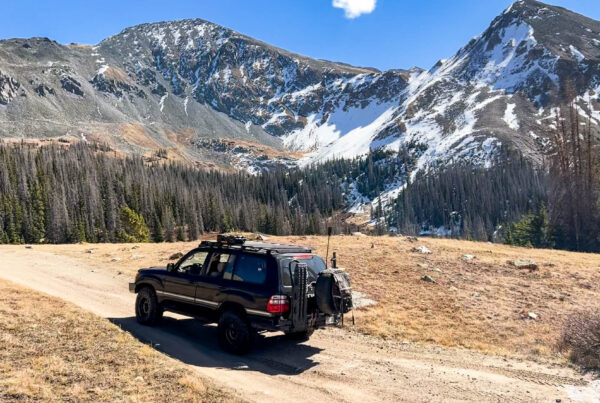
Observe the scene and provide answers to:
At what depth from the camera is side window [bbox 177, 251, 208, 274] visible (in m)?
12.4

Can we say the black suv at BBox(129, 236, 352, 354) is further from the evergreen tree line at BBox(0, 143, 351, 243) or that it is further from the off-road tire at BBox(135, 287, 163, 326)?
the evergreen tree line at BBox(0, 143, 351, 243)

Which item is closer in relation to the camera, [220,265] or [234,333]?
[234,333]

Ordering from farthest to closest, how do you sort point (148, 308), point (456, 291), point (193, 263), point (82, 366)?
point (456, 291)
point (148, 308)
point (193, 263)
point (82, 366)

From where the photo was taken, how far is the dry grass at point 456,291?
14624 mm

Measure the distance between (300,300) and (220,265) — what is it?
2787mm

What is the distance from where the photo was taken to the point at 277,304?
1038 cm

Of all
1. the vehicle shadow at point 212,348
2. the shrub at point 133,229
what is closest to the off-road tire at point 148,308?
the vehicle shadow at point 212,348

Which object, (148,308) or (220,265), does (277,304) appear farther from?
(148,308)

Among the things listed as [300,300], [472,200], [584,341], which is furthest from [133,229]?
[472,200]

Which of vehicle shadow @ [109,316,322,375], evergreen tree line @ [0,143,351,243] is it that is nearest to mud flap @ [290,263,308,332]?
vehicle shadow @ [109,316,322,375]

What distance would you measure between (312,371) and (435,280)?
1370cm

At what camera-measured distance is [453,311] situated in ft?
57.0

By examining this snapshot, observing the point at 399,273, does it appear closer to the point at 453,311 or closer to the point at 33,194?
the point at 453,311

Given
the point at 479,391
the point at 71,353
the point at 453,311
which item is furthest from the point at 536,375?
the point at 71,353
